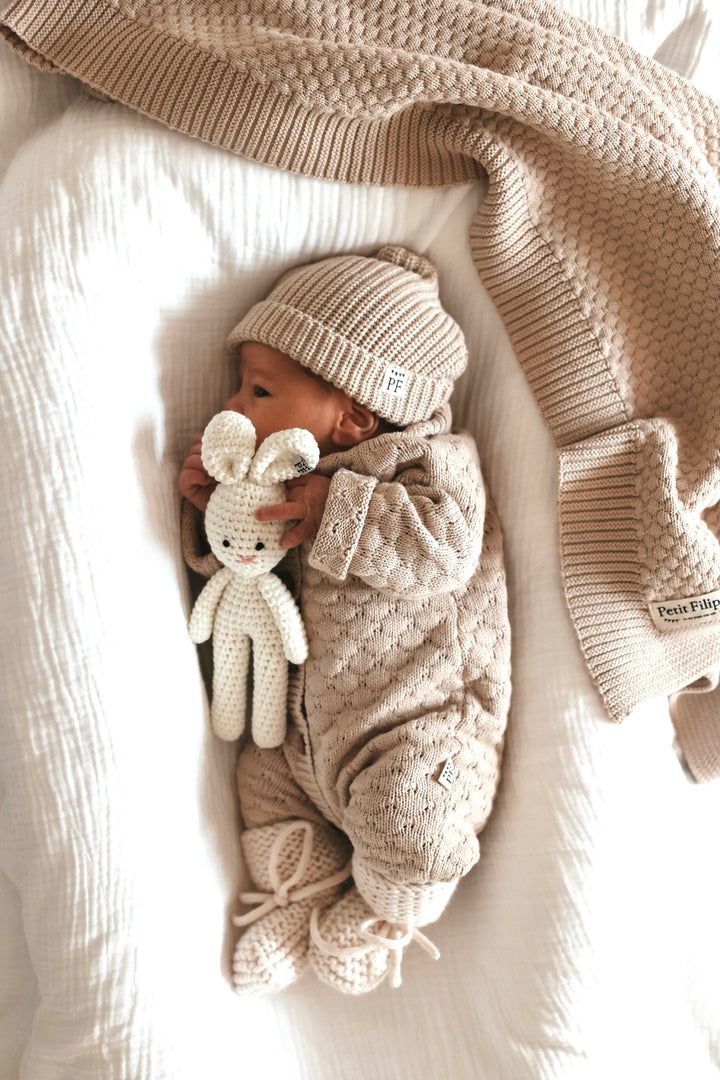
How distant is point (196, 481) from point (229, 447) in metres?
0.08

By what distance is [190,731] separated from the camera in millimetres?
1101

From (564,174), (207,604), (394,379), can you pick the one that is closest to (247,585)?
(207,604)

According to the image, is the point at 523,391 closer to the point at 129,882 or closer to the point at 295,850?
the point at 295,850

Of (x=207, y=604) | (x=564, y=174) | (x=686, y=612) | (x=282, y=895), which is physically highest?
(x=564, y=174)

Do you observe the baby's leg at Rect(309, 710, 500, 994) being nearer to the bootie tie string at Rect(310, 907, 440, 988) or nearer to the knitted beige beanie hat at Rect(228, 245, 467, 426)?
the bootie tie string at Rect(310, 907, 440, 988)

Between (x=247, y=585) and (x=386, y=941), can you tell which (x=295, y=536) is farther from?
(x=386, y=941)

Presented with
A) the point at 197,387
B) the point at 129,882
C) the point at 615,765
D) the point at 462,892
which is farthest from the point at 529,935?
the point at 197,387

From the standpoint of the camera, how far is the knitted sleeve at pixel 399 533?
40.5 inches

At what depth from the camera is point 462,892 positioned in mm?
1206

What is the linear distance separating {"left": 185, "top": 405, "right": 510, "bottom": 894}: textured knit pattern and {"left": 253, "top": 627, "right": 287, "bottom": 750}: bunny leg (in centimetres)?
3

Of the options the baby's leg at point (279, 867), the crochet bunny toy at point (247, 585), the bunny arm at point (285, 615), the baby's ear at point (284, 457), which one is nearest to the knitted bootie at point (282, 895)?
the baby's leg at point (279, 867)

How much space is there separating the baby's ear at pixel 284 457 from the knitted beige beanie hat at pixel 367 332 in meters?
0.09

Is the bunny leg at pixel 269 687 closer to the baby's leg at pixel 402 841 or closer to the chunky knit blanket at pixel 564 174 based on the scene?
the baby's leg at pixel 402 841

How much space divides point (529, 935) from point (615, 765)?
242 millimetres
